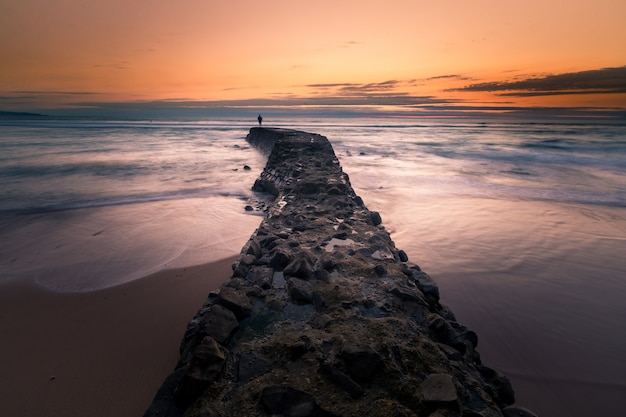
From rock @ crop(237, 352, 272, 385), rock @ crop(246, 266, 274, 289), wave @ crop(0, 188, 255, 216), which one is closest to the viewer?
rock @ crop(237, 352, 272, 385)

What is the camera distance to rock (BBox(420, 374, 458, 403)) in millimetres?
2223

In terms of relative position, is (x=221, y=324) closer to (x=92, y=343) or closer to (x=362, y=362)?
(x=362, y=362)

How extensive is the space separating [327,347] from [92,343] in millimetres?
2876

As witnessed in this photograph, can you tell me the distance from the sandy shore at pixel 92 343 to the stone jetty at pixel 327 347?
607 mm

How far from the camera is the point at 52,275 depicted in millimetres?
5531

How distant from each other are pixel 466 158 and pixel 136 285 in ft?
81.5

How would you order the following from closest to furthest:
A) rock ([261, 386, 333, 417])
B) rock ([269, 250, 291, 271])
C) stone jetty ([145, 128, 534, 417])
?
rock ([261, 386, 333, 417]) → stone jetty ([145, 128, 534, 417]) → rock ([269, 250, 291, 271])

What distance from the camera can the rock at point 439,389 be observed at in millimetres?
2223

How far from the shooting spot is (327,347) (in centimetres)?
279

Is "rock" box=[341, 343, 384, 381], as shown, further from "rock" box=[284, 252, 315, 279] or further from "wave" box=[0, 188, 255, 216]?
"wave" box=[0, 188, 255, 216]

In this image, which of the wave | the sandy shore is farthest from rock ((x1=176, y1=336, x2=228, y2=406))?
the wave

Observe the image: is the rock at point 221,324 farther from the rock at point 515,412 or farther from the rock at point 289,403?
the rock at point 515,412

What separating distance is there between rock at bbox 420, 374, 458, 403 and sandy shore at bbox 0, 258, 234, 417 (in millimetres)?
2464

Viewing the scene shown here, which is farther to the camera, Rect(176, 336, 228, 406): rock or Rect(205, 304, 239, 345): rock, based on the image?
Rect(205, 304, 239, 345): rock
